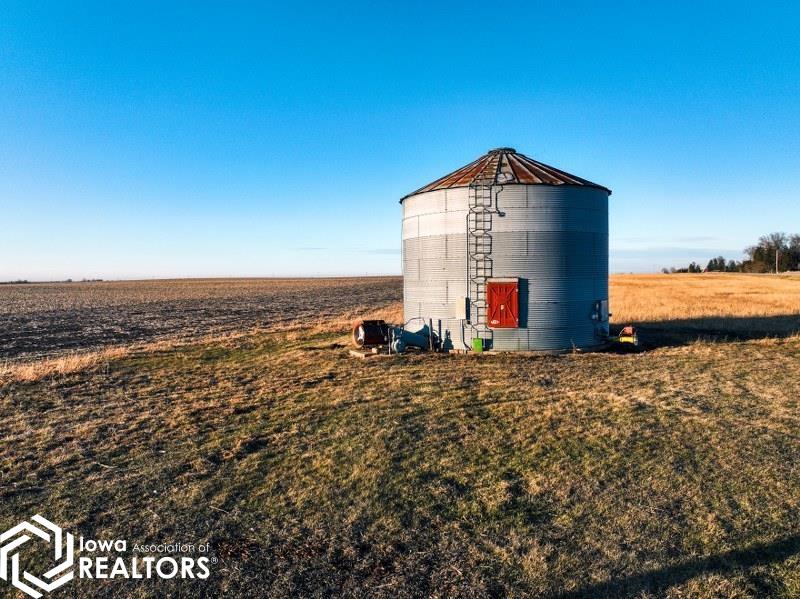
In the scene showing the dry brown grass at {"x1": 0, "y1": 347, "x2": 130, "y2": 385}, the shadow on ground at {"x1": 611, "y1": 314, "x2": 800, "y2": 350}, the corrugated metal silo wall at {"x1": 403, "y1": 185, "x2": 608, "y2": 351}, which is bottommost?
the dry brown grass at {"x1": 0, "y1": 347, "x2": 130, "y2": 385}

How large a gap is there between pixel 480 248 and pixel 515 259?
123 cm

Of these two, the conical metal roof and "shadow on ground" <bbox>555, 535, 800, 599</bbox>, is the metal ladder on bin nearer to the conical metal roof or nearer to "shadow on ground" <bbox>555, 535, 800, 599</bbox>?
the conical metal roof

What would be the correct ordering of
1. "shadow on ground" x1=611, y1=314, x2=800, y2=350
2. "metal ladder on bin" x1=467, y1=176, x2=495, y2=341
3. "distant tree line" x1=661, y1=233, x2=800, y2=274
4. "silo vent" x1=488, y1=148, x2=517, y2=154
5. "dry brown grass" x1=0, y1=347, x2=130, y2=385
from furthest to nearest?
"distant tree line" x1=661, y1=233, x2=800, y2=274 < "shadow on ground" x1=611, y1=314, x2=800, y2=350 < "silo vent" x1=488, y1=148, x2=517, y2=154 < "metal ladder on bin" x1=467, y1=176, x2=495, y2=341 < "dry brown grass" x1=0, y1=347, x2=130, y2=385

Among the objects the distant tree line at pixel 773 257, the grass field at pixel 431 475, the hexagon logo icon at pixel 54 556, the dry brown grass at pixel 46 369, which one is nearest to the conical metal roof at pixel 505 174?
the grass field at pixel 431 475

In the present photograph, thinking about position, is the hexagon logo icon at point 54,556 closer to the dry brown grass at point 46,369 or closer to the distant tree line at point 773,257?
the dry brown grass at point 46,369

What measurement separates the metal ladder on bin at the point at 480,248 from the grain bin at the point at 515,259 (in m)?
0.03

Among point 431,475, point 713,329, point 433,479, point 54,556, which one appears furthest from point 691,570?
point 713,329

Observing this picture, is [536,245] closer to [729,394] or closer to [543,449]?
[729,394]

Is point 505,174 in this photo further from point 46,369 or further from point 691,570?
point 46,369

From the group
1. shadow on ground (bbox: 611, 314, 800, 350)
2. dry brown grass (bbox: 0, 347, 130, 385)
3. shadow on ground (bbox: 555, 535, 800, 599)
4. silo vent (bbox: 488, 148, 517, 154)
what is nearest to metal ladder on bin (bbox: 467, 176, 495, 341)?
silo vent (bbox: 488, 148, 517, 154)

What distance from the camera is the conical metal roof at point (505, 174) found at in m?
17.1

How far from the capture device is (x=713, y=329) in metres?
23.9

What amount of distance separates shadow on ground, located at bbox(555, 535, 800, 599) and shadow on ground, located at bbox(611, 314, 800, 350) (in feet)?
46.8

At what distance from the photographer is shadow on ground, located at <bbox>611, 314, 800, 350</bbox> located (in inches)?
812
